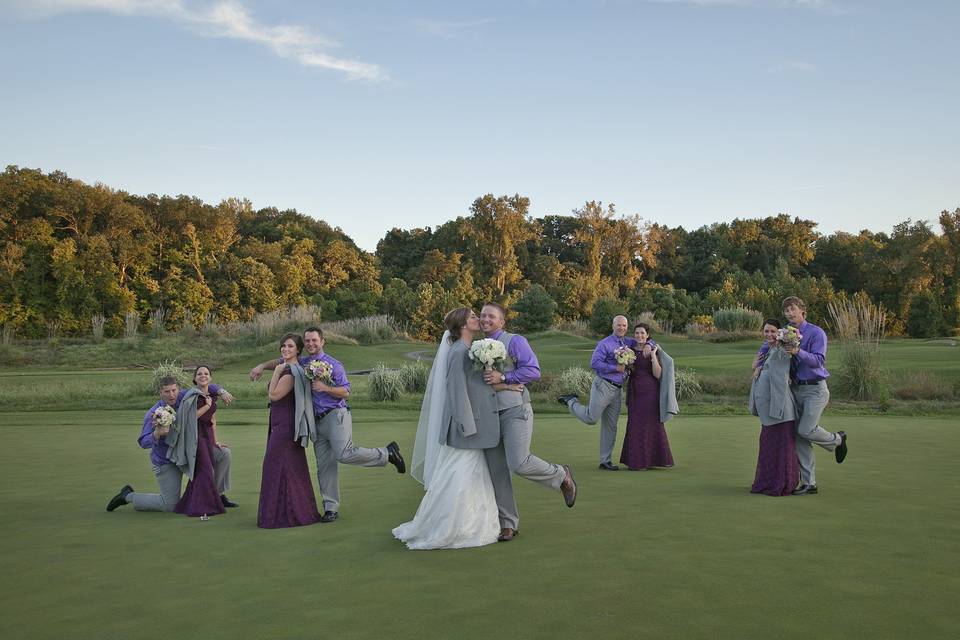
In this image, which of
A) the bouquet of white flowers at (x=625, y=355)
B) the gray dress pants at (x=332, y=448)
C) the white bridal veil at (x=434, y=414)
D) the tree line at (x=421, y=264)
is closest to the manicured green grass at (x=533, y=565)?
the gray dress pants at (x=332, y=448)

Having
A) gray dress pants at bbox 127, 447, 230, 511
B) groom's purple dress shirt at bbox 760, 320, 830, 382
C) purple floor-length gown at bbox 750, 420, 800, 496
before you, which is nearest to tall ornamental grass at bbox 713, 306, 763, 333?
groom's purple dress shirt at bbox 760, 320, 830, 382

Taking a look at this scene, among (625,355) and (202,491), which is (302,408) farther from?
(625,355)

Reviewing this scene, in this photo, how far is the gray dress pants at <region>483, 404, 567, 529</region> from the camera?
7.16 m

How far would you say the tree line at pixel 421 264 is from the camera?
47594 millimetres

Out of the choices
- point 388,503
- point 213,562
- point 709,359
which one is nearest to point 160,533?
point 213,562

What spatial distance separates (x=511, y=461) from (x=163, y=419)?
346cm

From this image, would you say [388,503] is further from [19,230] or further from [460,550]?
[19,230]

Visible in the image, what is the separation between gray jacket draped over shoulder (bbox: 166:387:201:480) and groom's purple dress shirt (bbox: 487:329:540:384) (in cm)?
325

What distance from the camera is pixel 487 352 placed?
22.9 feet

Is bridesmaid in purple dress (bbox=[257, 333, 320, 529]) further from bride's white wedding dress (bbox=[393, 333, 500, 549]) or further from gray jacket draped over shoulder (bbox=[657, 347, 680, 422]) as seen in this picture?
gray jacket draped over shoulder (bbox=[657, 347, 680, 422])

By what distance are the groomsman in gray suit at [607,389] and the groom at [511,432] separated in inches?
158

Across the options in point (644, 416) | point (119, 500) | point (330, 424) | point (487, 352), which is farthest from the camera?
point (644, 416)

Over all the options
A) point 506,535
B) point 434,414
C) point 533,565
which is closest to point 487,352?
point 434,414

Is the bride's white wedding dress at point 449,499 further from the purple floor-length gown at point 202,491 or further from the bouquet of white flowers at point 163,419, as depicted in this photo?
the bouquet of white flowers at point 163,419
